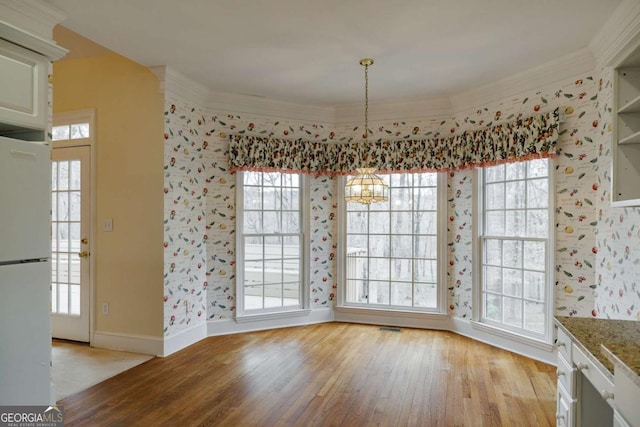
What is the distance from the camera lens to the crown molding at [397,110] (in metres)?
4.68

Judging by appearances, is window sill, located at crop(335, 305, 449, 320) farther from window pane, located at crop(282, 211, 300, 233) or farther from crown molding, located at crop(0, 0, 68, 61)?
crown molding, located at crop(0, 0, 68, 61)

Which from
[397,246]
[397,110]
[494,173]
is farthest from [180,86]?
[494,173]

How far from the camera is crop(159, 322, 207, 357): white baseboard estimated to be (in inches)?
A: 150

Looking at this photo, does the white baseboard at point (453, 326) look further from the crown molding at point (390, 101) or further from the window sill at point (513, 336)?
the crown molding at point (390, 101)

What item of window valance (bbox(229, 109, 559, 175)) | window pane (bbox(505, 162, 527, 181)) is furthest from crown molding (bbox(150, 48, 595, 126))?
window pane (bbox(505, 162, 527, 181))

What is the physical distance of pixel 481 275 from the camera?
14.2 feet

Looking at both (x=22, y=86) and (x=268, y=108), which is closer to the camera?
(x=22, y=86)

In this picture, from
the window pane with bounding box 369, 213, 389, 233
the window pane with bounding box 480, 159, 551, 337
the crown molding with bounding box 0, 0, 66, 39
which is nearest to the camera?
the crown molding with bounding box 0, 0, 66, 39

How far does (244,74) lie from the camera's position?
12.9 ft

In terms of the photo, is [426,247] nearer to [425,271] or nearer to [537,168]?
[425,271]

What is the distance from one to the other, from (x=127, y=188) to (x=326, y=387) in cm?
274

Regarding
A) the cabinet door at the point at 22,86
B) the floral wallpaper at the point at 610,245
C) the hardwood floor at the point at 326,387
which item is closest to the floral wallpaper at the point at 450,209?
the floral wallpaper at the point at 610,245

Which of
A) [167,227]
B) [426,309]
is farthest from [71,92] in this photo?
[426,309]

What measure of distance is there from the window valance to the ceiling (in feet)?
2.00
